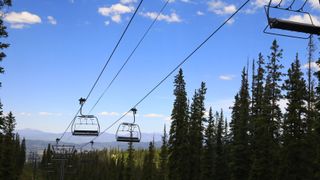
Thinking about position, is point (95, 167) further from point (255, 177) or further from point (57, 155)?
point (255, 177)

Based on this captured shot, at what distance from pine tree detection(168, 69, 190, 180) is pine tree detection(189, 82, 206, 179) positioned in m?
0.84

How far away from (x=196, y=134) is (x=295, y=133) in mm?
20221

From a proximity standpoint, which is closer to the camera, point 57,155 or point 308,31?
point 308,31

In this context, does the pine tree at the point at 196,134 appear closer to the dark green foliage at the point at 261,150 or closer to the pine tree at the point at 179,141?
the pine tree at the point at 179,141

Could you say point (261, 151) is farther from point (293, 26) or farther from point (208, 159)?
point (293, 26)

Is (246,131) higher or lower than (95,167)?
higher

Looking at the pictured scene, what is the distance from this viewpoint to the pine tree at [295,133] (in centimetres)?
4371

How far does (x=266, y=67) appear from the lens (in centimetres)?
5734

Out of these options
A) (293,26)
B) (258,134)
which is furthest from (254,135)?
(293,26)

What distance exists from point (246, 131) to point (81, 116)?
29.2 m

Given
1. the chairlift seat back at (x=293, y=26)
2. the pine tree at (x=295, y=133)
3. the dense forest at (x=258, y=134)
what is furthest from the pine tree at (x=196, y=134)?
the chairlift seat back at (x=293, y=26)

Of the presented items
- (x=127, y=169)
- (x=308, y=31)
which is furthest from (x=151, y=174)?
(x=308, y=31)

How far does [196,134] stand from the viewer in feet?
208

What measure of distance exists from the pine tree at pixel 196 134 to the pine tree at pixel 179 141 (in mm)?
843
